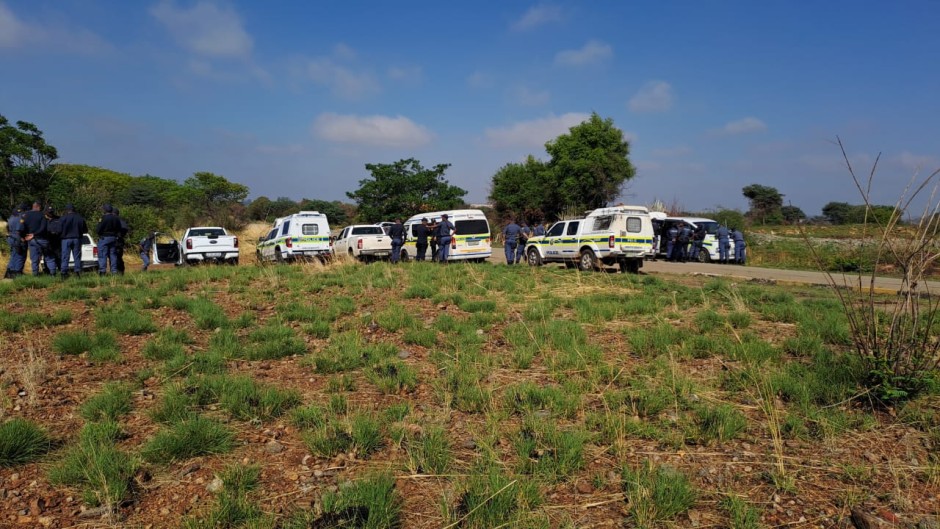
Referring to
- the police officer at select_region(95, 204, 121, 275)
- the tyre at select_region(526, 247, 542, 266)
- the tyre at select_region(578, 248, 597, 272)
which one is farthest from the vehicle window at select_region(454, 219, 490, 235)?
the police officer at select_region(95, 204, 121, 275)

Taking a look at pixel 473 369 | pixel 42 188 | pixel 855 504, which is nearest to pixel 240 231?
pixel 42 188

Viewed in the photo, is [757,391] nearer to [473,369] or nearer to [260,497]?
[473,369]

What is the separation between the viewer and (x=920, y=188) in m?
4.30

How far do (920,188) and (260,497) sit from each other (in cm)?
538

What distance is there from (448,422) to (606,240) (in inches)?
504

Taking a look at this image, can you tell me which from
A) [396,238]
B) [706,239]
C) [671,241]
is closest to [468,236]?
[396,238]

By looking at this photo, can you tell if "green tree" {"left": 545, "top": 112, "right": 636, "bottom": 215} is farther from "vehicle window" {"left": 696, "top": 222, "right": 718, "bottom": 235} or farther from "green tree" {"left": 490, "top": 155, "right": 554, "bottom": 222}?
"vehicle window" {"left": 696, "top": 222, "right": 718, "bottom": 235}

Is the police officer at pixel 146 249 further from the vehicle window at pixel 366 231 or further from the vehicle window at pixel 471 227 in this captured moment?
the vehicle window at pixel 471 227

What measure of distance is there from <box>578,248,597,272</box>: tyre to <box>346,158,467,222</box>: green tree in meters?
34.8

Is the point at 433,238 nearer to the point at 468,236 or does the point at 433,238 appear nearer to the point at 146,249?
the point at 468,236

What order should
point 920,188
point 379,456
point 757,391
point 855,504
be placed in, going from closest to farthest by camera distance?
point 855,504 → point 379,456 → point 920,188 → point 757,391

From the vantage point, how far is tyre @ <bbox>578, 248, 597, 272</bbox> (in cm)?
1667

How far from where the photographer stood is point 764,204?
5081cm

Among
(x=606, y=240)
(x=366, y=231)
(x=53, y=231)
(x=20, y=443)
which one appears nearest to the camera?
(x=20, y=443)
